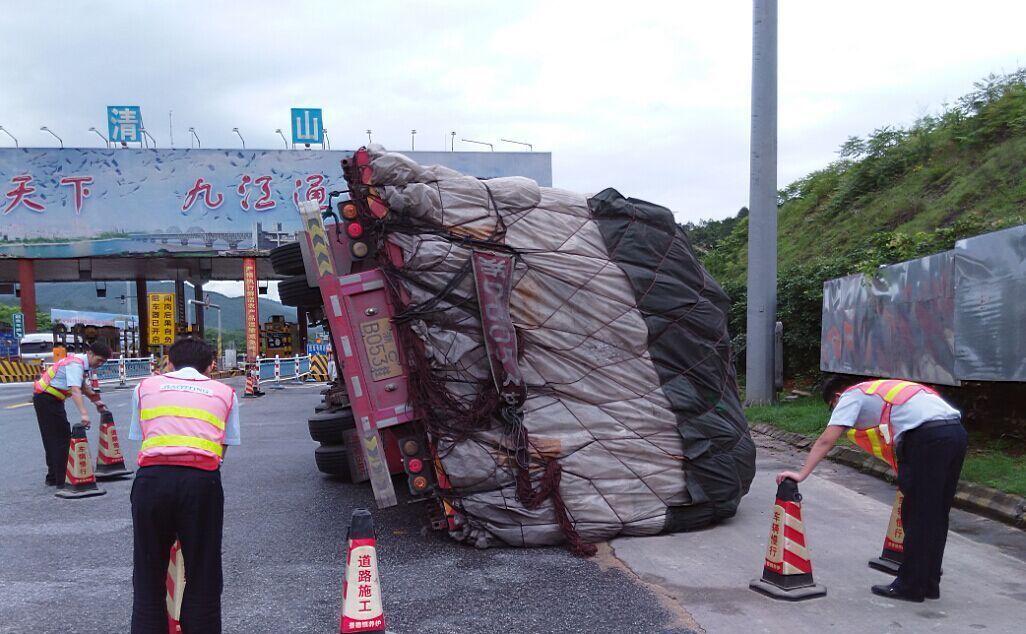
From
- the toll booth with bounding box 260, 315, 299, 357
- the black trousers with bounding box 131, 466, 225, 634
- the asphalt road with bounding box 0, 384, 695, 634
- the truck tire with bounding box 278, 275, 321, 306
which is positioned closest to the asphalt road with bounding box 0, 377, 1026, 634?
the asphalt road with bounding box 0, 384, 695, 634

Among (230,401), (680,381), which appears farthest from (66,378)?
(680,381)

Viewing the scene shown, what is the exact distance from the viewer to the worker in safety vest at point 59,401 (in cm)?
845

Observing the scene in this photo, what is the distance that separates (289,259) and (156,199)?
82.4 ft

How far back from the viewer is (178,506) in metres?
3.71

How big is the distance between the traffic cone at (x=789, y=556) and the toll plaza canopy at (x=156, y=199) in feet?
83.1

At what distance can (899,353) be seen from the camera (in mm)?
9508

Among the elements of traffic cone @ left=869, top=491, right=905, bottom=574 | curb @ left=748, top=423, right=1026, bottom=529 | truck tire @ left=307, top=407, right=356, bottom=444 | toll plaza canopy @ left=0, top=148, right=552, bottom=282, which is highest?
toll plaza canopy @ left=0, top=148, right=552, bottom=282

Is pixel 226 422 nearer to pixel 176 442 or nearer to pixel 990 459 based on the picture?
pixel 176 442

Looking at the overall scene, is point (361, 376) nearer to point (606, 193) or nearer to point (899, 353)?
point (606, 193)

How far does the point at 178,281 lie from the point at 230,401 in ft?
119

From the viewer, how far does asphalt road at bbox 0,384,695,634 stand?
4.58 m

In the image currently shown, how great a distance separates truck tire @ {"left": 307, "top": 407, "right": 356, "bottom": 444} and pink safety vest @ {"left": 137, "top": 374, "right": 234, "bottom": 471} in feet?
13.3

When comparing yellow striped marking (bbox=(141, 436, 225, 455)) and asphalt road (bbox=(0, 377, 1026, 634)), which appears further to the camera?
asphalt road (bbox=(0, 377, 1026, 634))

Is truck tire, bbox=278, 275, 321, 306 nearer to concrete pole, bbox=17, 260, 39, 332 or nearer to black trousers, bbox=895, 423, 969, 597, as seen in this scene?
black trousers, bbox=895, 423, 969, 597
